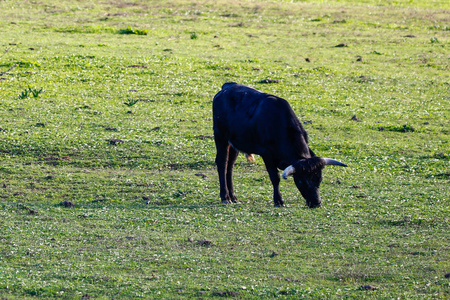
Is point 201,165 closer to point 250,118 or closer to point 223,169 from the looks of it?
point 223,169

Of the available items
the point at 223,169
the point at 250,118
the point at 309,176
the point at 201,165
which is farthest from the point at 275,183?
the point at 201,165

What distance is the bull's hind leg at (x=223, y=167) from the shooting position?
14.8 metres

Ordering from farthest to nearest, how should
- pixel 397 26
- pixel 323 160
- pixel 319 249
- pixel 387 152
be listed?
pixel 397 26 → pixel 387 152 → pixel 323 160 → pixel 319 249

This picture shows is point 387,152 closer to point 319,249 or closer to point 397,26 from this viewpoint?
point 319,249

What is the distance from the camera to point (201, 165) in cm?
1786

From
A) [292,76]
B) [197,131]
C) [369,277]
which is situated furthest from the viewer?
[292,76]

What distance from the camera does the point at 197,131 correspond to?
2073 cm

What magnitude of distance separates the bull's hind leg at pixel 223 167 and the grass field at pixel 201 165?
31 centimetres

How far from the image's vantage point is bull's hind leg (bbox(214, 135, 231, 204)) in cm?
1475

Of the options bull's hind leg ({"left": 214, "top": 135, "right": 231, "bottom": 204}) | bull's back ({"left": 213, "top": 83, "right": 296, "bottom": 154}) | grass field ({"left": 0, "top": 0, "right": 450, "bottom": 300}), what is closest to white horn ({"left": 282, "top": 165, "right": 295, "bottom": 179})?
grass field ({"left": 0, "top": 0, "right": 450, "bottom": 300})

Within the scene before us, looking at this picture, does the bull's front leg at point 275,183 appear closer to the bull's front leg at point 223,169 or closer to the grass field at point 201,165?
the grass field at point 201,165

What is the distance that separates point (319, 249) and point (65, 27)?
2796 centimetres

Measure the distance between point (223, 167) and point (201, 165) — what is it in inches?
108

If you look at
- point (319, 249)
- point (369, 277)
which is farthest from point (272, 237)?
point (369, 277)
